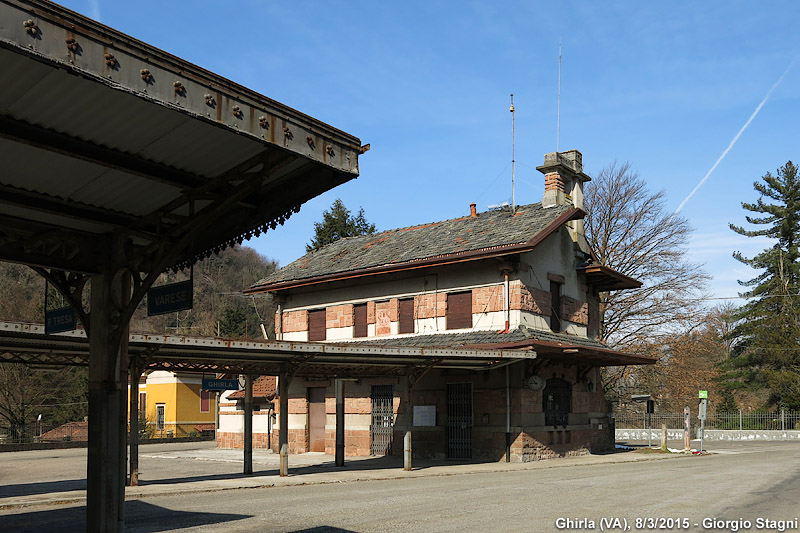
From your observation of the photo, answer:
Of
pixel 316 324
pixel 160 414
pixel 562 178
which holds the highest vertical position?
pixel 562 178

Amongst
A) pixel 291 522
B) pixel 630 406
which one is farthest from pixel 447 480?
pixel 630 406

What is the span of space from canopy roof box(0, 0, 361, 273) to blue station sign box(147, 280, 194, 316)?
0.55m

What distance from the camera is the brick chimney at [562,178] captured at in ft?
96.5

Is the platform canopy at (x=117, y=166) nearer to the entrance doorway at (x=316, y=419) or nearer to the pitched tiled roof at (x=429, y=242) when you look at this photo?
the pitched tiled roof at (x=429, y=242)

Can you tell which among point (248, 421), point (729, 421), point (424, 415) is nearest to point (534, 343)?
point (424, 415)

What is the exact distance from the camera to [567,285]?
28.5 metres

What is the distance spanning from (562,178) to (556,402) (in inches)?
342

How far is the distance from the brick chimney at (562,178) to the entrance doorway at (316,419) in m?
11.2

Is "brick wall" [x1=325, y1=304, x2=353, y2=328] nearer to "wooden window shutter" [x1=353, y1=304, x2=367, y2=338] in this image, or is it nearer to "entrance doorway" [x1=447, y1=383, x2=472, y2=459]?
"wooden window shutter" [x1=353, y1=304, x2=367, y2=338]

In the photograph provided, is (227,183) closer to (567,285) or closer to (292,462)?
(292,462)

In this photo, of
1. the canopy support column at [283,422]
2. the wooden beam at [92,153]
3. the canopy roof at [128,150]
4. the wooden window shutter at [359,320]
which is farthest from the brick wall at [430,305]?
the wooden beam at [92,153]

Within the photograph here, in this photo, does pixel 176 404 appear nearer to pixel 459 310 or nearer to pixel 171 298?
pixel 459 310

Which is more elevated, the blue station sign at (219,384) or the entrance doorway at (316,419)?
the blue station sign at (219,384)

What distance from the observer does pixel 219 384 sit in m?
20.1
